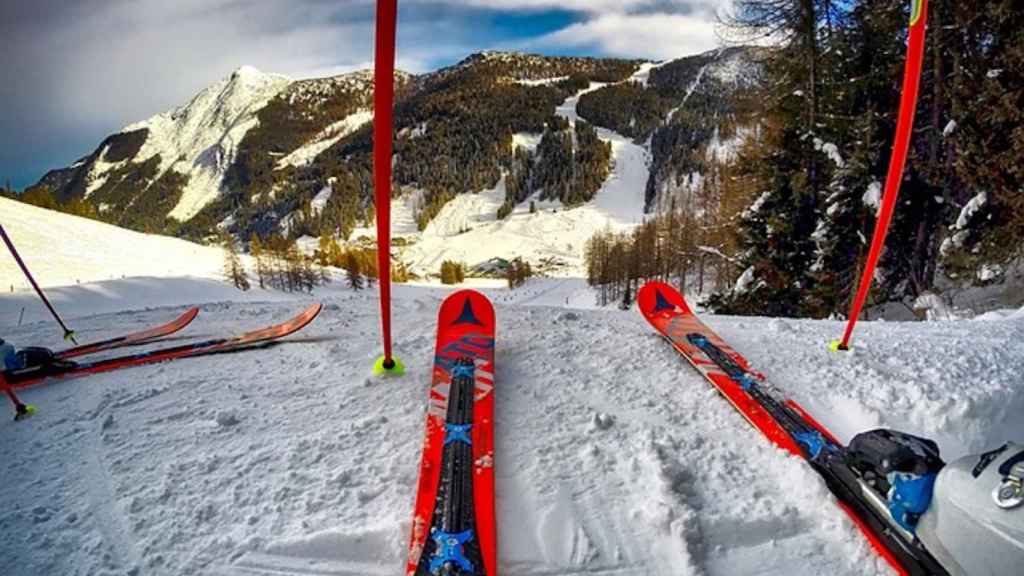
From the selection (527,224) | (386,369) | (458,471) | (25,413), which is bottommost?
(527,224)

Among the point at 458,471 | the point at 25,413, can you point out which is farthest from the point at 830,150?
the point at 25,413

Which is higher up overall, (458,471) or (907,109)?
(907,109)

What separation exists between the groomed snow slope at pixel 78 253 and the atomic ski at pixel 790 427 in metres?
26.6

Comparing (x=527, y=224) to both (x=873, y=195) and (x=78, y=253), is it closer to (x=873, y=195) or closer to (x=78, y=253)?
(x=78, y=253)

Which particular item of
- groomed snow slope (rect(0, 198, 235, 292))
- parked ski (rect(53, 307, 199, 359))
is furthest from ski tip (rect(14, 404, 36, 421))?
groomed snow slope (rect(0, 198, 235, 292))

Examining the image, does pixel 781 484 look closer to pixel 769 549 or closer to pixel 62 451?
pixel 769 549

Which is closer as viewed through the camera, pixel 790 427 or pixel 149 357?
pixel 790 427

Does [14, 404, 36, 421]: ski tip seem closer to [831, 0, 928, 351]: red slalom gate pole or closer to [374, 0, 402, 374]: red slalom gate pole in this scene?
[374, 0, 402, 374]: red slalom gate pole

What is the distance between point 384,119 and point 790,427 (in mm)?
3429

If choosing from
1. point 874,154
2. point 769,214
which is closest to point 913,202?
point 874,154

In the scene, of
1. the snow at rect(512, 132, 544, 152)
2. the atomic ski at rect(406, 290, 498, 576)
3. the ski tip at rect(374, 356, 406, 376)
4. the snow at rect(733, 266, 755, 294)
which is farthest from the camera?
the snow at rect(512, 132, 544, 152)

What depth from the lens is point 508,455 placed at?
11.2 feet

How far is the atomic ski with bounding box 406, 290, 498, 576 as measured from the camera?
2.55 meters

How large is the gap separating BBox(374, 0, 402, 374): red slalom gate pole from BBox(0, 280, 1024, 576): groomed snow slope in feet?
4.35
